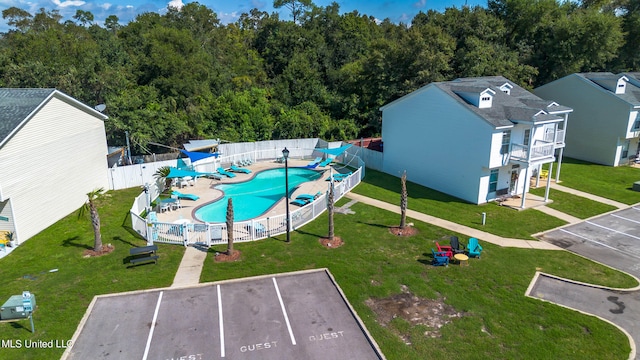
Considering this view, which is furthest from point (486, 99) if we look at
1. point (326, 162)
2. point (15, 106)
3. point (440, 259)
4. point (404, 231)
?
point (15, 106)

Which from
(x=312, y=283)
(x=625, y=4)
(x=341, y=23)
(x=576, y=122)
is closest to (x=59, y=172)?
(x=312, y=283)

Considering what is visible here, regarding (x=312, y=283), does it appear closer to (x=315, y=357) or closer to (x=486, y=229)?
(x=315, y=357)

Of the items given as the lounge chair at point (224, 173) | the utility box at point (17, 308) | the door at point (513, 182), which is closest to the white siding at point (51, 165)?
the utility box at point (17, 308)

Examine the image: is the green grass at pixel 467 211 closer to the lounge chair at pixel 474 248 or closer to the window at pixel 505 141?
the lounge chair at pixel 474 248

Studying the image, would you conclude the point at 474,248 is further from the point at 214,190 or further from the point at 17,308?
the point at 214,190

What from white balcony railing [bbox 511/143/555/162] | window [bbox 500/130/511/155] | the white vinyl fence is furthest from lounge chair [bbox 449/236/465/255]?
white balcony railing [bbox 511/143/555/162]

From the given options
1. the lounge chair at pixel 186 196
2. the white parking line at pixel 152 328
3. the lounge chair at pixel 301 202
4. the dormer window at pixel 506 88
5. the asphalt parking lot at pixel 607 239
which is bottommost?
the white parking line at pixel 152 328
